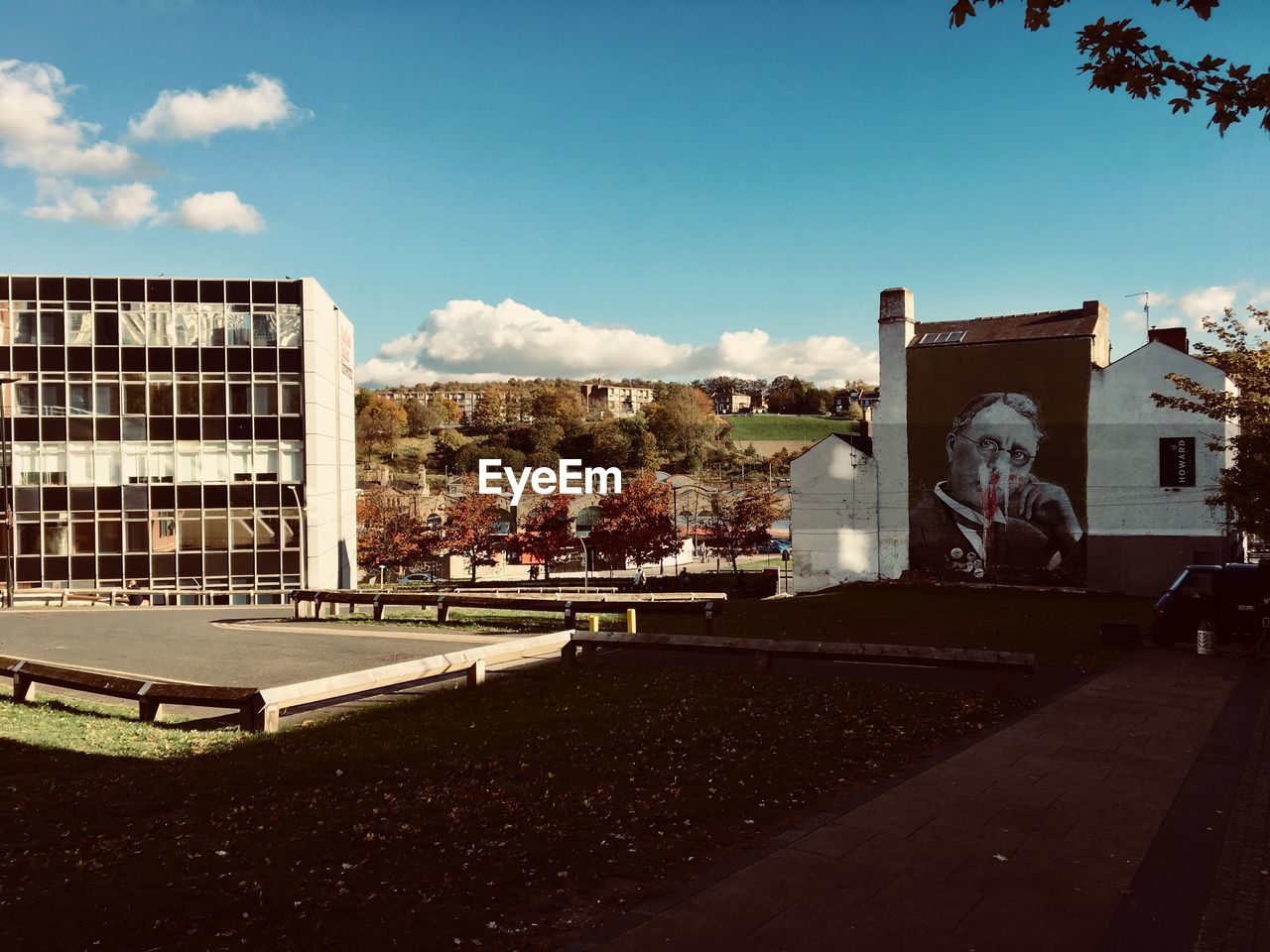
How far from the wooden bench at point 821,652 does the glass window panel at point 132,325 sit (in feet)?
121

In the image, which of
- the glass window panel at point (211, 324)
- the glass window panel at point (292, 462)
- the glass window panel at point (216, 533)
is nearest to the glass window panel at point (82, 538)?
the glass window panel at point (216, 533)

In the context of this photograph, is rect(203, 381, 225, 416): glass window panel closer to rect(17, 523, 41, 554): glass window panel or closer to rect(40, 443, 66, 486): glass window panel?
rect(40, 443, 66, 486): glass window panel

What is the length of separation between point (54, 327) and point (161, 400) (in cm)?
573

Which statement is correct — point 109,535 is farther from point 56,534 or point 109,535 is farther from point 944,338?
point 944,338

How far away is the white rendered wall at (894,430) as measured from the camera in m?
45.1

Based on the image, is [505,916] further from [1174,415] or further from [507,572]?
[507,572]

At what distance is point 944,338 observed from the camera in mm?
44812

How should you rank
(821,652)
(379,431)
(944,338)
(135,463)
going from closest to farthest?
(821,652), (135,463), (944,338), (379,431)

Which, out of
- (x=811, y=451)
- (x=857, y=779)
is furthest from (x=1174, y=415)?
(x=857, y=779)

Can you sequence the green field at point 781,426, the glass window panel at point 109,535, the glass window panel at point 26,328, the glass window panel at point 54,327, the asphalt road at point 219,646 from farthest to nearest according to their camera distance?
1. the green field at point 781,426
2. the glass window panel at point 109,535
3. the glass window panel at point 54,327
4. the glass window panel at point 26,328
5. the asphalt road at point 219,646

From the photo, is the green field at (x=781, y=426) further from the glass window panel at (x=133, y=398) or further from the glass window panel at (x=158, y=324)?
the glass window panel at (x=133, y=398)

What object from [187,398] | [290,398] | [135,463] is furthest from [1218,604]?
[135,463]

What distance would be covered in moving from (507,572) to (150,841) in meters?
75.0

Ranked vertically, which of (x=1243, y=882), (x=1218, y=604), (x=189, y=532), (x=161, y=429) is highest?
(x=161, y=429)
